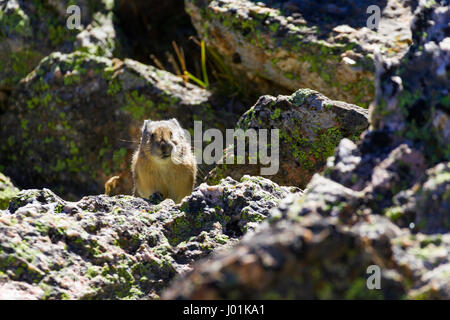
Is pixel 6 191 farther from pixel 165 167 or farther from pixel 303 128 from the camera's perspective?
pixel 303 128

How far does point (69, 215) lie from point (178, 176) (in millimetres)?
3748

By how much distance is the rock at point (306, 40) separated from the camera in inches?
345

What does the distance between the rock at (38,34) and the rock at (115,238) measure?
6043 mm

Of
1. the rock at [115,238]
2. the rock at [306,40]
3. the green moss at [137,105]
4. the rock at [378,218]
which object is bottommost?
the rock at [115,238]

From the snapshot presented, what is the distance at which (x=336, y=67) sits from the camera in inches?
346

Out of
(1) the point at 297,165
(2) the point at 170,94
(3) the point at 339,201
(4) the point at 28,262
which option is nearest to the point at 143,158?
(2) the point at 170,94

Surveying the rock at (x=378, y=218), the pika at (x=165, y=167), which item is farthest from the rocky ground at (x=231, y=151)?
the pika at (x=165, y=167)

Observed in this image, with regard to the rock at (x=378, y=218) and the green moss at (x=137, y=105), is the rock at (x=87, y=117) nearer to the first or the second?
the green moss at (x=137, y=105)

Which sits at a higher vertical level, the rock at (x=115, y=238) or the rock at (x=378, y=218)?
the rock at (x=378, y=218)

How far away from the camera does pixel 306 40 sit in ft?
29.3

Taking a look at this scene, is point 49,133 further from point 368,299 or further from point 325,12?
point 368,299

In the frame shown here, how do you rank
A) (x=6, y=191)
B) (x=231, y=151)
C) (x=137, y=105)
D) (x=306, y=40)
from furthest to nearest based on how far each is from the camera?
1. (x=137, y=105)
2. (x=306, y=40)
3. (x=6, y=191)
4. (x=231, y=151)

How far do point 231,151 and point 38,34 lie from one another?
221 inches

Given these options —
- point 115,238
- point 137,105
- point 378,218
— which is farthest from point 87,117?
point 378,218
